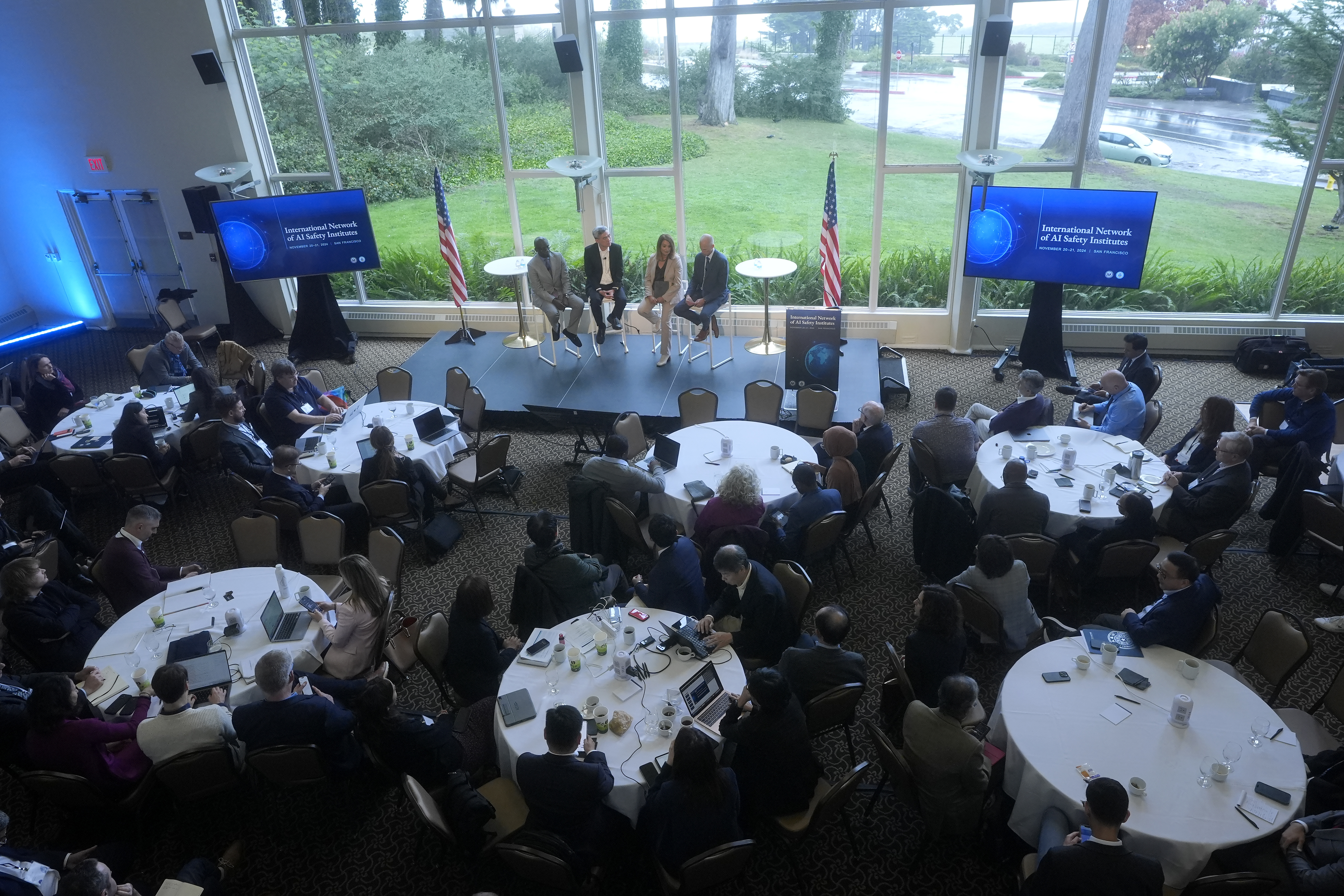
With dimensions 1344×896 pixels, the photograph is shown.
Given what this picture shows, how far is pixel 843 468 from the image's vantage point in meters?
6.89

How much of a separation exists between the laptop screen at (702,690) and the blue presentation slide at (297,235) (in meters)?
9.05

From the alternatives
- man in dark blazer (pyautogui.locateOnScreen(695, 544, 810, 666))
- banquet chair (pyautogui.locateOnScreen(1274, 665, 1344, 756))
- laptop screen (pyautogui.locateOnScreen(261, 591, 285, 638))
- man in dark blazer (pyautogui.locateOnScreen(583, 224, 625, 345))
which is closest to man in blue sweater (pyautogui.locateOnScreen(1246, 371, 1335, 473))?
banquet chair (pyautogui.locateOnScreen(1274, 665, 1344, 756))

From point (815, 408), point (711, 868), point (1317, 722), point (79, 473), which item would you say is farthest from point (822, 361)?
point (79, 473)

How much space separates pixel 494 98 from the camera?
1170 centimetres

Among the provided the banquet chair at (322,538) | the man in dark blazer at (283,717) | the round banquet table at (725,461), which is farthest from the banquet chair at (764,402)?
the man in dark blazer at (283,717)

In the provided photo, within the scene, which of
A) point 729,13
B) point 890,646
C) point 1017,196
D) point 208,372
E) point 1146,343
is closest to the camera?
point 890,646

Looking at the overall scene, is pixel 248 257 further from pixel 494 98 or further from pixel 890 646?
pixel 890 646

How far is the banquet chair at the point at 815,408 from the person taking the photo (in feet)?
29.2

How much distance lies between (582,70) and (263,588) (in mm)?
7979

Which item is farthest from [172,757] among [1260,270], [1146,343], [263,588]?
[1260,270]

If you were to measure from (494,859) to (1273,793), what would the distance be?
4063 mm

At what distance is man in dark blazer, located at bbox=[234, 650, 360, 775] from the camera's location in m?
4.71

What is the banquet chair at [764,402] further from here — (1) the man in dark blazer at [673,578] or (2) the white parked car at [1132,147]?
(2) the white parked car at [1132,147]

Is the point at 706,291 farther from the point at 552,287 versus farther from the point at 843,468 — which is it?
the point at 843,468
